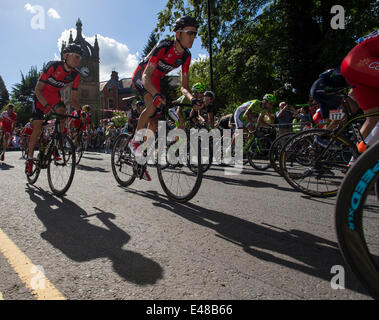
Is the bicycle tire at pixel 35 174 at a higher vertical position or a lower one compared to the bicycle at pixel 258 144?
lower

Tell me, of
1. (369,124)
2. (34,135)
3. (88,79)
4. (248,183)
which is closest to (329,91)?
(369,124)

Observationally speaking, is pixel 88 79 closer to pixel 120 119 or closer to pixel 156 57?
pixel 120 119

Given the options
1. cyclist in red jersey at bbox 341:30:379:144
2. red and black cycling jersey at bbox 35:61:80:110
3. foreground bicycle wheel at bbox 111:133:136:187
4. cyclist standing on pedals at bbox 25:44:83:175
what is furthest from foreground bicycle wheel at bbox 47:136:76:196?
cyclist in red jersey at bbox 341:30:379:144

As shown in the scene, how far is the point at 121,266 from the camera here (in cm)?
190

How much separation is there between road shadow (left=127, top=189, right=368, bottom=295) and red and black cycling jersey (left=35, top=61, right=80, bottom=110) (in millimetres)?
3317

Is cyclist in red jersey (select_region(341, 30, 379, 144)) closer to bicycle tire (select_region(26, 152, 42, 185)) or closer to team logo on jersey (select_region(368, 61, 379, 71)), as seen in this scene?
team logo on jersey (select_region(368, 61, 379, 71))

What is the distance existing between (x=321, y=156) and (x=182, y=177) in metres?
1.79

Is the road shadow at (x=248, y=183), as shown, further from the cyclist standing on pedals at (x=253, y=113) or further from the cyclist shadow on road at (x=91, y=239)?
the cyclist shadow on road at (x=91, y=239)

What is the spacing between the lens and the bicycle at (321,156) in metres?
3.57

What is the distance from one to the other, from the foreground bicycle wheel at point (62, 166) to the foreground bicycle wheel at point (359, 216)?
3539 mm

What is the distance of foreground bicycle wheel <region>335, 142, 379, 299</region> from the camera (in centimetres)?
123

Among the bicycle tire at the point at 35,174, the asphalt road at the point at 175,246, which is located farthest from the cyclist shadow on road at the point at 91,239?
the bicycle tire at the point at 35,174

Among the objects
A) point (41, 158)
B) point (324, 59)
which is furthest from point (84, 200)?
point (324, 59)

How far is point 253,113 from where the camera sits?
7926mm
